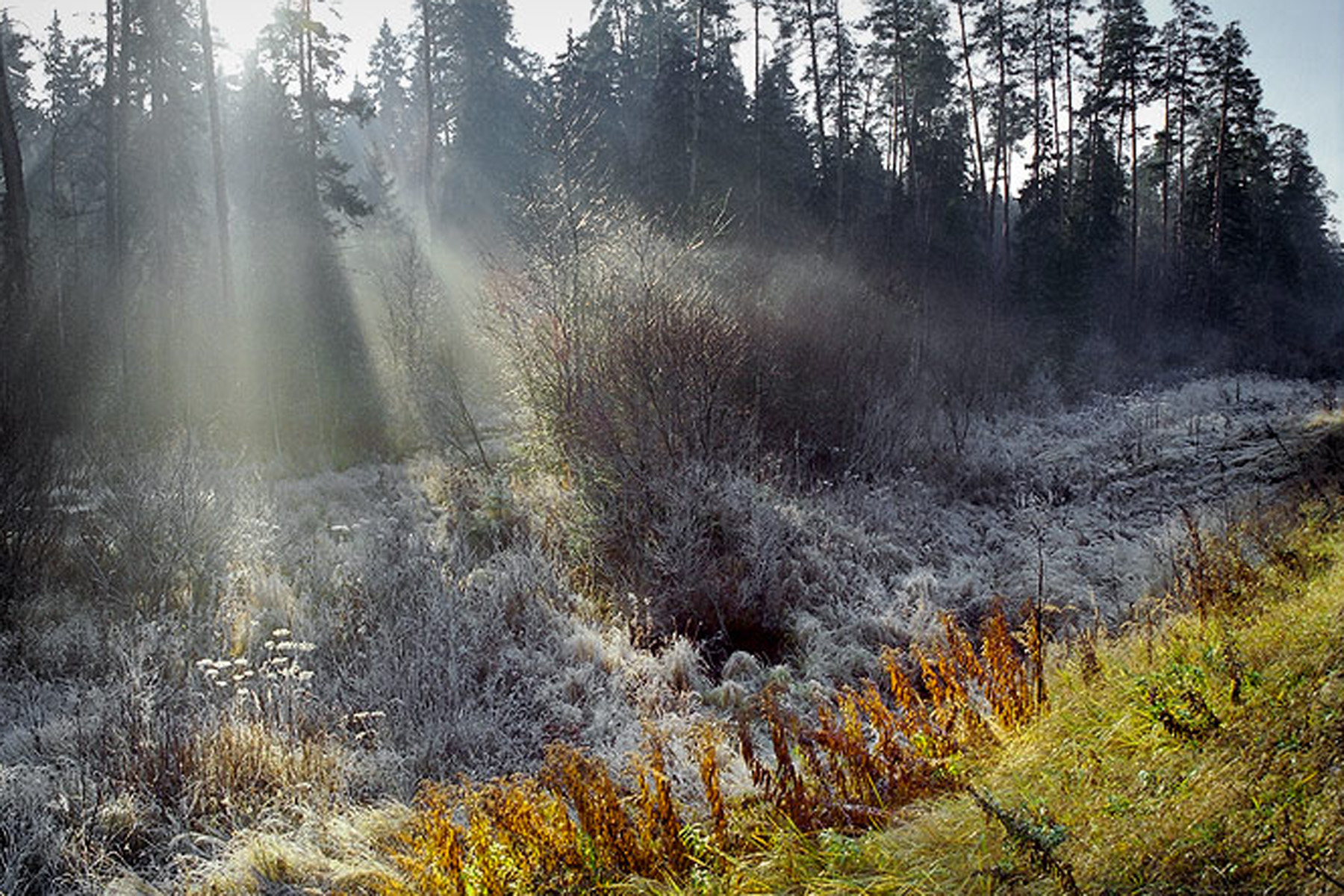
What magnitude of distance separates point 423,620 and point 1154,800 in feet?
16.9

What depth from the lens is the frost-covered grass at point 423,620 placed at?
3961mm

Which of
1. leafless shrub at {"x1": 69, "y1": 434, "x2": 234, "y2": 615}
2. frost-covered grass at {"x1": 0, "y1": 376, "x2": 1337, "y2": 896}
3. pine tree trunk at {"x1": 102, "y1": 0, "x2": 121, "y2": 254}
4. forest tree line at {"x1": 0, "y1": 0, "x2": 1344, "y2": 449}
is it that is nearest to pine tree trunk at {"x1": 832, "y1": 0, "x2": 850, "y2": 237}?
forest tree line at {"x1": 0, "y1": 0, "x2": 1344, "y2": 449}

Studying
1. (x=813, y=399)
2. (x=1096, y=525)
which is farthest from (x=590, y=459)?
(x=1096, y=525)

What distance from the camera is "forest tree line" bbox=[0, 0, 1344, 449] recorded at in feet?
55.5

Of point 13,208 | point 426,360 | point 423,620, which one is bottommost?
point 423,620

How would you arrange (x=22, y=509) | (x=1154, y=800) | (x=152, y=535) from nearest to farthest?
(x=1154, y=800) < (x=22, y=509) < (x=152, y=535)

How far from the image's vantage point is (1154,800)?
275 centimetres

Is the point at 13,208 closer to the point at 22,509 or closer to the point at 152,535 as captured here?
the point at 22,509

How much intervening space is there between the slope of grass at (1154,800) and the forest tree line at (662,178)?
27.4ft

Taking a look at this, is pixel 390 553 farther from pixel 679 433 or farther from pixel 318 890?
pixel 318 890

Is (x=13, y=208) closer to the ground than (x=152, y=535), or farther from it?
farther from it

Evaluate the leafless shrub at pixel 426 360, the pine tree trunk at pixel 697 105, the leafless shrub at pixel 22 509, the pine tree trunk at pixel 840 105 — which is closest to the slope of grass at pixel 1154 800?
the leafless shrub at pixel 22 509

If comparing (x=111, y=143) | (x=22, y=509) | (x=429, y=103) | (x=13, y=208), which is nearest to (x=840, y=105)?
(x=429, y=103)

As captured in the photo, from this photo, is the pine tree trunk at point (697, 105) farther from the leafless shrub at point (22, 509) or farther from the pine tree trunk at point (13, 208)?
the leafless shrub at point (22, 509)
